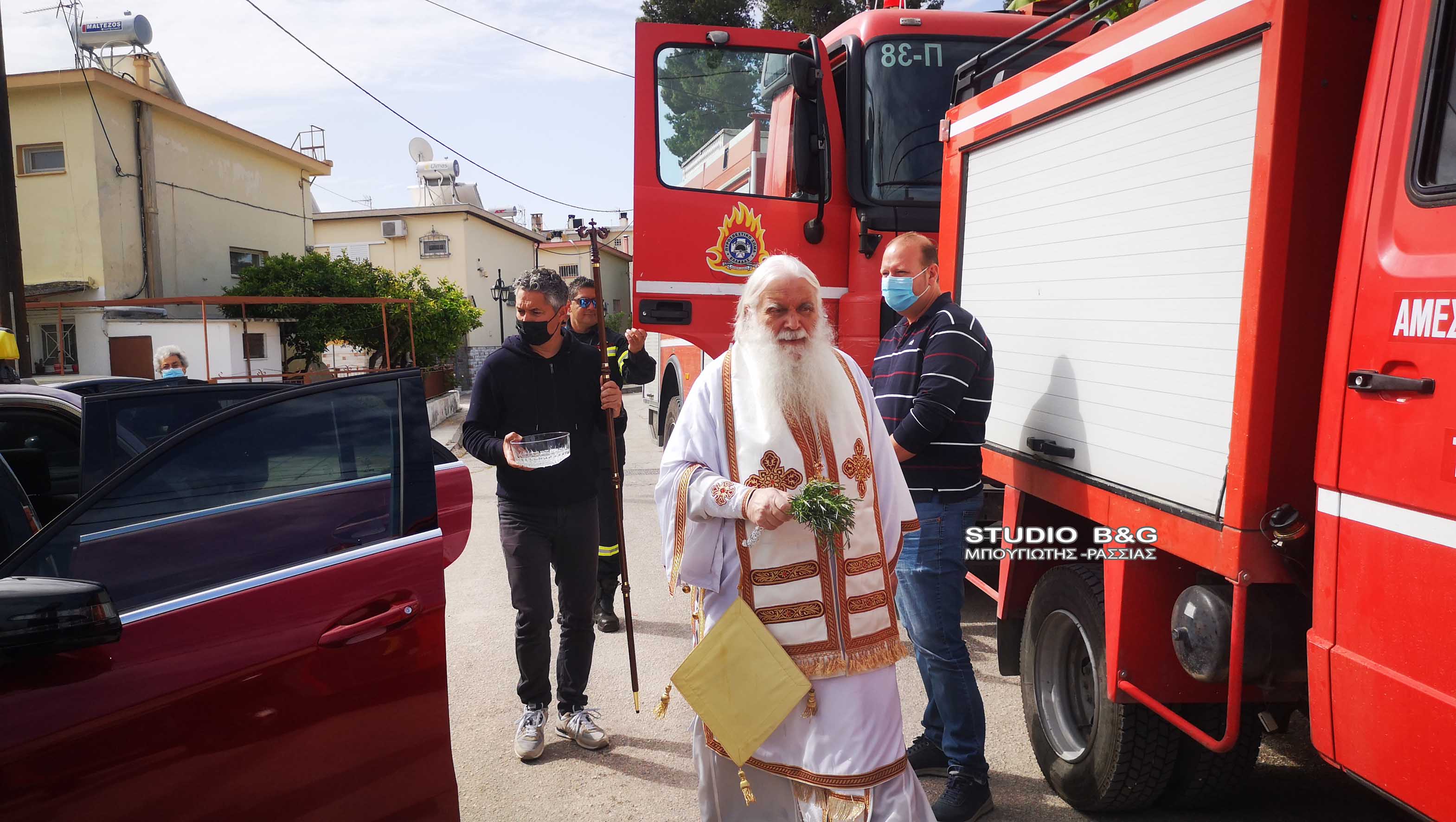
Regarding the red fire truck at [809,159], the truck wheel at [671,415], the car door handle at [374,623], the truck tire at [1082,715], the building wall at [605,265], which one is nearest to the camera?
the car door handle at [374,623]

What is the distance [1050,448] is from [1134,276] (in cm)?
74

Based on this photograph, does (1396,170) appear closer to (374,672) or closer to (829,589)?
(829,589)

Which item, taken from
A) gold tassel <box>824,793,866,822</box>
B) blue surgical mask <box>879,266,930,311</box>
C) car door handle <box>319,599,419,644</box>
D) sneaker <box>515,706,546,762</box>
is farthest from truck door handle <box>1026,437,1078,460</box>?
sneaker <box>515,706,546,762</box>

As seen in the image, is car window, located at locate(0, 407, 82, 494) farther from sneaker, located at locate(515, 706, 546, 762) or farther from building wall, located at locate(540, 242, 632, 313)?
building wall, located at locate(540, 242, 632, 313)

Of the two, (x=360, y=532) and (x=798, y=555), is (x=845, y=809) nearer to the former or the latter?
(x=798, y=555)

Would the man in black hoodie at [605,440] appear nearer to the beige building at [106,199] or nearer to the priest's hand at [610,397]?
the priest's hand at [610,397]

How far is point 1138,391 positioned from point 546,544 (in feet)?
7.47

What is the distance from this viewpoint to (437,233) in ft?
99.4

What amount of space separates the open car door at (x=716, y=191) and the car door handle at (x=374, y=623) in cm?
320

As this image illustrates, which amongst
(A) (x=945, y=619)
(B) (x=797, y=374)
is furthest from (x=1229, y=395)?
(A) (x=945, y=619)

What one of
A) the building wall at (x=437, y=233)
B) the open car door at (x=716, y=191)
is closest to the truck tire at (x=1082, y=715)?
the open car door at (x=716, y=191)

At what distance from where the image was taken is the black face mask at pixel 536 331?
360 cm

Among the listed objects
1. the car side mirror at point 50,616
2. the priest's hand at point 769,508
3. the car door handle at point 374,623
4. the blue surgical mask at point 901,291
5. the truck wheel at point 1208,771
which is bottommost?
the truck wheel at point 1208,771

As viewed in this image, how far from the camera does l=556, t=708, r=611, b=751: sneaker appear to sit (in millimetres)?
3645
